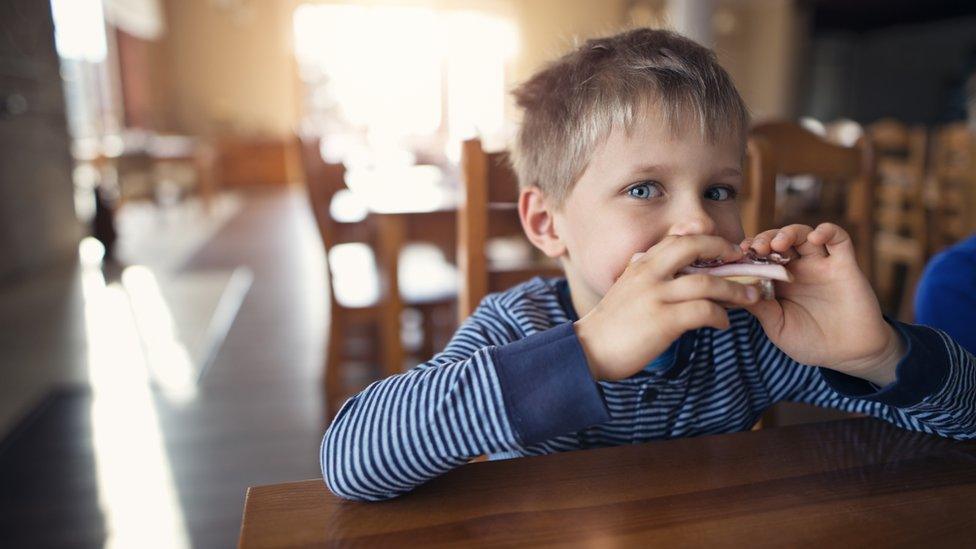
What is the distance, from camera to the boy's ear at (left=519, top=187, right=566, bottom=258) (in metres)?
0.83

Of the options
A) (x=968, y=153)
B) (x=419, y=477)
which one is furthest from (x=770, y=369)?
(x=968, y=153)

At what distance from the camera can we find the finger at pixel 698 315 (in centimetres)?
51

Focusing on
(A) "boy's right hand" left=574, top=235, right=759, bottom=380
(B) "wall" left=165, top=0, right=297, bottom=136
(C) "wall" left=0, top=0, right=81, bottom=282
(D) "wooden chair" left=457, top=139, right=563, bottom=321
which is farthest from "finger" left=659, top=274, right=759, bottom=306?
Result: (B) "wall" left=165, top=0, right=297, bottom=136

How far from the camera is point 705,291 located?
513 mm

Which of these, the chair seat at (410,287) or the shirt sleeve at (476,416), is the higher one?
the shirt sleeve at (476,416)

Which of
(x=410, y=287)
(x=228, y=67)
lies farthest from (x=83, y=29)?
(x=410, y=287)

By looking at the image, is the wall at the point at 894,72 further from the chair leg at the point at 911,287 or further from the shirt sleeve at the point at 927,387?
the shirt sleeve at the point at 927,387

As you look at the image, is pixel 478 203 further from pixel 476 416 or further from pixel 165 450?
pixel 165 450

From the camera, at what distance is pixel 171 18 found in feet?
33.1

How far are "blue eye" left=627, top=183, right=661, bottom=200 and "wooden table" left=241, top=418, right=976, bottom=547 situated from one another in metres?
0.26

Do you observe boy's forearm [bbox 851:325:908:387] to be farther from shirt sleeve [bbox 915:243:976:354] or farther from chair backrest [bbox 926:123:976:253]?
chair backrest [bbox 926:123:976:253]

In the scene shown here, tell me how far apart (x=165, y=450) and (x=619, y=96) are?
202cm

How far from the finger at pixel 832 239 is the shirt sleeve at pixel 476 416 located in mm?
271

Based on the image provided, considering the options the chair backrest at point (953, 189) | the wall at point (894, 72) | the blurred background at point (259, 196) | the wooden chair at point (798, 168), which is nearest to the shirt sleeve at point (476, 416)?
the blurred background at point (259, 196)
